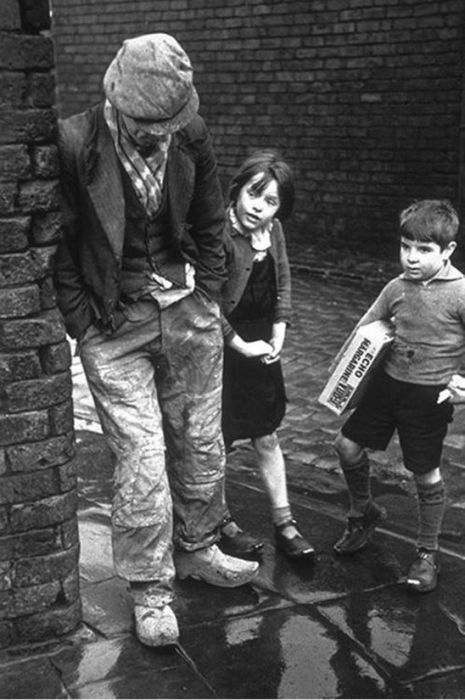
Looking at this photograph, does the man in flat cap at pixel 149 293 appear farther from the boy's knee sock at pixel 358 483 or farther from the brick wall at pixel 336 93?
the brick wall at pixel 336 93

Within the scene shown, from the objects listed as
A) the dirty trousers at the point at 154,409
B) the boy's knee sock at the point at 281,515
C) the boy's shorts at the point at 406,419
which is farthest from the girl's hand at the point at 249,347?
the boy's knee sock at the point at 281,515

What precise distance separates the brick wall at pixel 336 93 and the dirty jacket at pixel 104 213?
636 centimetres

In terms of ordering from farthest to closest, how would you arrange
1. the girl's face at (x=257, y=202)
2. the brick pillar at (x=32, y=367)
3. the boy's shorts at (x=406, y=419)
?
the girl's face at (x=257, y=202) → the boy's shorts at (x=406, y=419) → the brick pillar at (x=32, y=367)

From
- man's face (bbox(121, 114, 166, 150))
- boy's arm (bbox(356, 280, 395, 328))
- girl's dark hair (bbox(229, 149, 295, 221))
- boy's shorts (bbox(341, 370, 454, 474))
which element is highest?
man's face (bbox(121, 114, 166, 150))

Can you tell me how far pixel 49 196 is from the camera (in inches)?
127

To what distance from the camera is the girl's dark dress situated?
4.25 metres

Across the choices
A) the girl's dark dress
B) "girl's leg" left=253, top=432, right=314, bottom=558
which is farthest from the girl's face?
"girl's leg" left=253, top=432, right=314, bottom=558

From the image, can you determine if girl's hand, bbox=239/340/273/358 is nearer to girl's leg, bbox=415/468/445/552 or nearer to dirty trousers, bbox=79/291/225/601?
dirty trousers, bbox=79/291/225/601

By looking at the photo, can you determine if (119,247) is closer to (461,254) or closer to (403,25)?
(461,254)

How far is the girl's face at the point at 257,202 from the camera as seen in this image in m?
4.09

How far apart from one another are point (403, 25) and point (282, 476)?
21.8ft

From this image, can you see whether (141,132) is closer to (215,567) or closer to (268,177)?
(268,177)

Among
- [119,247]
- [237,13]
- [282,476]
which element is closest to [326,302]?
[237,13]

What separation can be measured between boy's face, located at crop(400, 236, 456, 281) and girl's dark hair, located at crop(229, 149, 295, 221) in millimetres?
510
